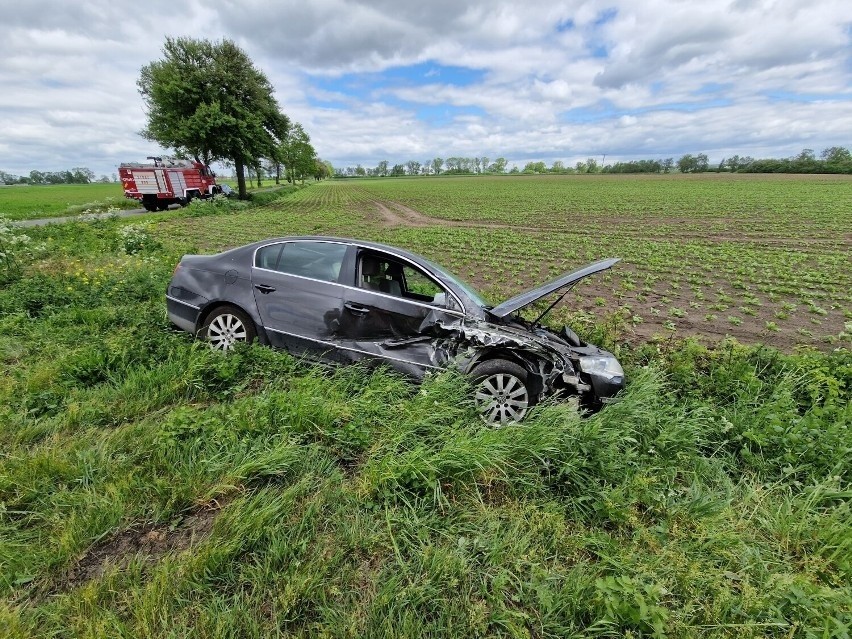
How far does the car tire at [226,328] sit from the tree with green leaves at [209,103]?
87.0 feet

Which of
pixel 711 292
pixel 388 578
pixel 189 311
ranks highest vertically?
pixel 189 311

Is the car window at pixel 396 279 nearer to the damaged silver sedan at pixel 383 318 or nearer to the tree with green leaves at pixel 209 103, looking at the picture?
the damaged silver sedan at pixel 383 318

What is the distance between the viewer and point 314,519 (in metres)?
2.29

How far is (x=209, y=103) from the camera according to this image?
2628cm

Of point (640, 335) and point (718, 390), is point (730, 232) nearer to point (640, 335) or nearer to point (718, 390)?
point (640, 335)

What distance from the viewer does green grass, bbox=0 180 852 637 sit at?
185 cm

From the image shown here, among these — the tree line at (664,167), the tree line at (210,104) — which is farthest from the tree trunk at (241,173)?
the tree line at (664,167)

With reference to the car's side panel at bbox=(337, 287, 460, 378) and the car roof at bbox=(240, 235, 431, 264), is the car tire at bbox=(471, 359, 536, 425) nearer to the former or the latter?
the car's side panel at bbox=(337, 287, 460, 378)

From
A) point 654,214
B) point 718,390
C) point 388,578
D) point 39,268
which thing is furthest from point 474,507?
point 654,214

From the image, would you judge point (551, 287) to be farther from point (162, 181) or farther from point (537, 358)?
point (162, 181)

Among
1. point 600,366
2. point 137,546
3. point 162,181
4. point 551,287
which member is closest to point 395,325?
point 551,287

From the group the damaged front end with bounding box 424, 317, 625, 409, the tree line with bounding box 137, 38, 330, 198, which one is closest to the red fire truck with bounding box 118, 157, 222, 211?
the tree line with bounding box 137, 38, 330, 198

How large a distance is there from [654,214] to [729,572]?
87.2 ft

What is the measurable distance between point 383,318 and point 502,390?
134 cm
